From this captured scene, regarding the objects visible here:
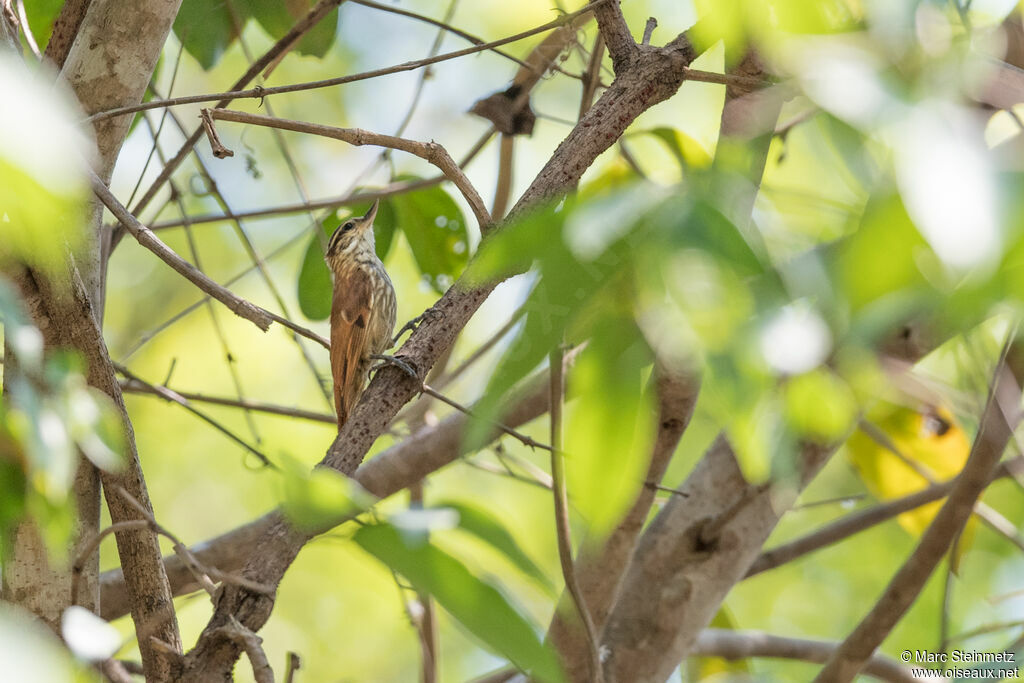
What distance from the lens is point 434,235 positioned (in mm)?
3180

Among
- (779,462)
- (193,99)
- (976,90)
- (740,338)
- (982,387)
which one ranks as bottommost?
(982,387)

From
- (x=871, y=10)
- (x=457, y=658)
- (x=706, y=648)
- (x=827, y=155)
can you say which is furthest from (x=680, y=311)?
(x=457, y=658)

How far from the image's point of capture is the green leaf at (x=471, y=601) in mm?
874

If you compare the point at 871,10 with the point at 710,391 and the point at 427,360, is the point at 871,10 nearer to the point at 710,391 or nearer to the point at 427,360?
the point at 710,391

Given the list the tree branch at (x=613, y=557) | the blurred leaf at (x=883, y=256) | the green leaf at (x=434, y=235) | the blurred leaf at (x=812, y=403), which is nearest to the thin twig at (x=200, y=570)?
the blurred leaf at (x=812, y=403)

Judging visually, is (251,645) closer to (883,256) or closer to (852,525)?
(883,256)

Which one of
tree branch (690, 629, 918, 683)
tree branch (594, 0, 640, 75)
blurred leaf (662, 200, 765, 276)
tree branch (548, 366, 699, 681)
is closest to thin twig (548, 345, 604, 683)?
tree branch (548, 366, 699, 681)

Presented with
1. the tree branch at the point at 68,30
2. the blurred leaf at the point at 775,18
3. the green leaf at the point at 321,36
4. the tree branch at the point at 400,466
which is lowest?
the tree branch at the point at 400,466

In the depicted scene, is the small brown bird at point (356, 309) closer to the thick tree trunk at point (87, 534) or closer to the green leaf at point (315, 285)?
the green leaf at point (315, 285)

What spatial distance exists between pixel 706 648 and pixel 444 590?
8.28 ft

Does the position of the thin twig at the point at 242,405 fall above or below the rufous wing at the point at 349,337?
below

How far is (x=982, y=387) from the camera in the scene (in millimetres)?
2559

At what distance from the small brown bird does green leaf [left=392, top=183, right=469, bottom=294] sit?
0.64 meters

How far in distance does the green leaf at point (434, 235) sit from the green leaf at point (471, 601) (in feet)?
7.49
